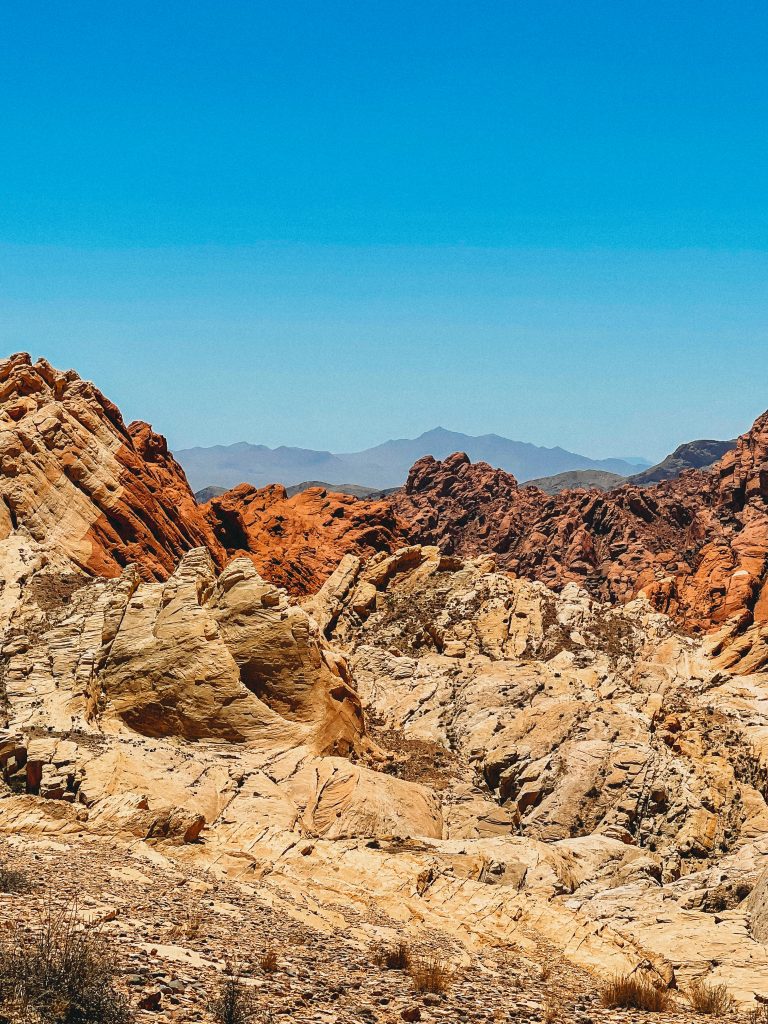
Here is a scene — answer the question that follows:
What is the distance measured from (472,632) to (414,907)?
1323 inches

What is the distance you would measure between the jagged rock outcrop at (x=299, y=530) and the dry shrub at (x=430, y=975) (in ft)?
175

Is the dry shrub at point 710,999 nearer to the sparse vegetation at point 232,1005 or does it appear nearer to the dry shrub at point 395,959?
the dry shrub at point 395,959

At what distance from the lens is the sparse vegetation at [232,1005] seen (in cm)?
1130

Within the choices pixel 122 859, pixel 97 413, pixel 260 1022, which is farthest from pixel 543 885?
pixel 97 413

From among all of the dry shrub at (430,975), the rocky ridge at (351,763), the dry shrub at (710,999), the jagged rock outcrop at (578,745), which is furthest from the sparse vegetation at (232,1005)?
the jagged rock outcrop at (578,745)

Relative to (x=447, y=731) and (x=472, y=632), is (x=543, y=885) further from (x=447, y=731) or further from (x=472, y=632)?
(x=472, y=632)

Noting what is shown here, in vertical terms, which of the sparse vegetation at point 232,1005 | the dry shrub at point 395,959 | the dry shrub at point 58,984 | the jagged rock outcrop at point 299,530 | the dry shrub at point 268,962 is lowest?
the dry shrub at point 395,959

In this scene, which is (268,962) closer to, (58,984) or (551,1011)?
(58,984)

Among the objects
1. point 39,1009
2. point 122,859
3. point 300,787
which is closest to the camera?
point 39,1009

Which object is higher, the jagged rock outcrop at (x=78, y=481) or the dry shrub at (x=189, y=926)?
the jagged rock outcrop at (x=78, y=481)

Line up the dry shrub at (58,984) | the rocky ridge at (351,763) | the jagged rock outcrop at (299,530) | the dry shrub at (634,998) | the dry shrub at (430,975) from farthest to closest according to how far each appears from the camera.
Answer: the jagged rock outcrop at (299,530)
the rocky ridge at (351,763)
the dry shrub at (634,998)
the dry shrub at (430,975)
the dry shrub at (58,984)

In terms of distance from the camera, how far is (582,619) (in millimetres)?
56938

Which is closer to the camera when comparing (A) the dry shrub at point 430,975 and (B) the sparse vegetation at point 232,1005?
(B) the sparse vegetation at point 232,1005

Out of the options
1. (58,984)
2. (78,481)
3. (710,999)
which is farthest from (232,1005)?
(78,481)
